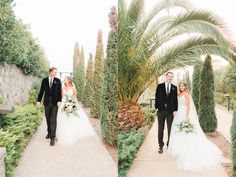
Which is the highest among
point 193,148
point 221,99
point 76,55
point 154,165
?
point 76,55

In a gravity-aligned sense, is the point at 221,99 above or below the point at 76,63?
below

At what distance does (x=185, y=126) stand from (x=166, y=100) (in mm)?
450

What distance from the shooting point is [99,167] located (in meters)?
5.05

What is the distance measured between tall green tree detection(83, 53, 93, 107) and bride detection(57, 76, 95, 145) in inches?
5.2

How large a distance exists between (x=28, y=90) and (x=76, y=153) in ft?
3.53

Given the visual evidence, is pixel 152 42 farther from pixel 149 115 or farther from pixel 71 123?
pixel 71 123

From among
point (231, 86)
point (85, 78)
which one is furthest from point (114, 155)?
point (231, 86)

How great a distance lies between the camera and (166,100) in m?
4.93

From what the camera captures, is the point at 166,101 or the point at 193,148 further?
the point at 193,148

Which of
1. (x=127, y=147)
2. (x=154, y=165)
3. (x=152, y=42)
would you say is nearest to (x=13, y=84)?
(x=127, y=147)

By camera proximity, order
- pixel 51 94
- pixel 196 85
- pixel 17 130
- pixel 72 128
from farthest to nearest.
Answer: pixel 72 128 → pixel 196 85 → pixel 51 94 → pixel 17 130

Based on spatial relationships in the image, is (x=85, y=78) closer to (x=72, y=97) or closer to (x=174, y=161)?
(x=72, y=97)

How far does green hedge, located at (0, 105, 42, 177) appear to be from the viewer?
14.7ft

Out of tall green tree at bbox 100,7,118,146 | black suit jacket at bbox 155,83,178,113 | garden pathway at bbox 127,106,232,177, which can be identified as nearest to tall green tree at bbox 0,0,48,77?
tall green tree at bbox 100,7,118,146
